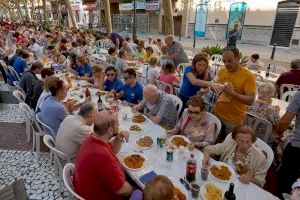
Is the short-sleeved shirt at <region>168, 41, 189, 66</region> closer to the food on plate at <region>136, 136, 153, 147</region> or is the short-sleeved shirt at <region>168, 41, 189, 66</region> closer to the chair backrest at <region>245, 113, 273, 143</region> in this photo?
the chair backrest at <region>245, 113, 273, 143</region>

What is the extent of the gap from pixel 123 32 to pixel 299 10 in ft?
66.6

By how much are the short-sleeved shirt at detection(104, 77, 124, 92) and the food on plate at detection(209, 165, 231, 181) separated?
3.12m

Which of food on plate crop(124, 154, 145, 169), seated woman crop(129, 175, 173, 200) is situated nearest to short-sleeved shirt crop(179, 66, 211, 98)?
food on plate crop(124, 154, 145, 169)

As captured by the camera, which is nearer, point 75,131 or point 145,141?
point 75,131

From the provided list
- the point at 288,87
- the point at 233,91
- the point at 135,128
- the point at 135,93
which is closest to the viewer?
the point at 233,91

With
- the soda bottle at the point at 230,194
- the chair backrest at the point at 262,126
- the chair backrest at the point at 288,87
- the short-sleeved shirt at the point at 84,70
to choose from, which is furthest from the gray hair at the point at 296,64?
the short-sleeved shirt at the point at 84,70

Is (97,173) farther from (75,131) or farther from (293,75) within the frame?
(293,75)

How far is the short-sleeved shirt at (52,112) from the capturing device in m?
3.50

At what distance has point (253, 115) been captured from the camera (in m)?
3.80

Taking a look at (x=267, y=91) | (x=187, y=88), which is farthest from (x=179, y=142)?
(x=267, y=91)

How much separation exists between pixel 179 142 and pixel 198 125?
0.41 m

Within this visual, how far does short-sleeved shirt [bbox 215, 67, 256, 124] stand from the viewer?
3117 millimetres

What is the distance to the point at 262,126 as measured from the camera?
3754 millimetres

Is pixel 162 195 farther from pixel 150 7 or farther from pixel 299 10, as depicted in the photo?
pixel 150 7
